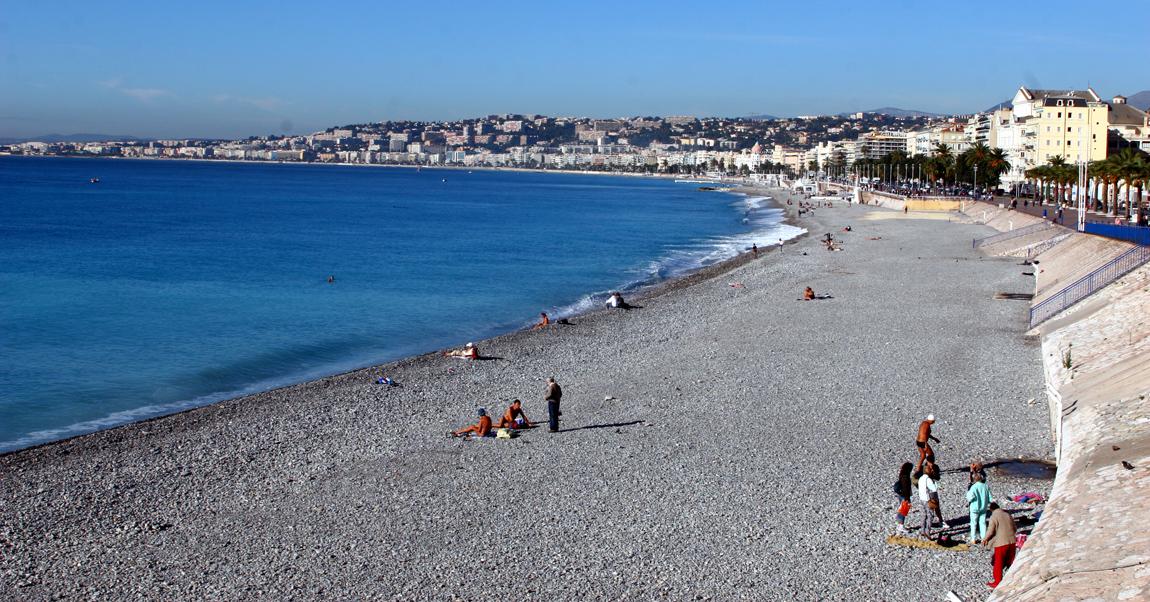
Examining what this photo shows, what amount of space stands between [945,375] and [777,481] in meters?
7.46

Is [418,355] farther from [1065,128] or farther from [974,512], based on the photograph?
[1065,128]

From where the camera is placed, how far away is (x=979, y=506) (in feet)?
35.9

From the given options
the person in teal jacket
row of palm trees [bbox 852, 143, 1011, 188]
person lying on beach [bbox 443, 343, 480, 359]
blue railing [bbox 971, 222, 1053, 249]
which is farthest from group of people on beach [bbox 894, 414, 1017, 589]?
row of palm trees [bbox 852, 143, 1011, 188]

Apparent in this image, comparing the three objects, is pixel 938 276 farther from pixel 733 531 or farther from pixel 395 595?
pixel 395 595

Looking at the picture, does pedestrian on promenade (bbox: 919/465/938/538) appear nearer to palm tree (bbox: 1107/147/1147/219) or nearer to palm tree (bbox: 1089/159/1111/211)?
palm tree (bbox: 1107/147/1147/219)

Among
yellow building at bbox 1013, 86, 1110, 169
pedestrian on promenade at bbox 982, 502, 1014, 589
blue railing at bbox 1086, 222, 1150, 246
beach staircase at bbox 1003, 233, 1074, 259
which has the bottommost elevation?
pedestrian on promenade at bbox 982, 502, 1014, 589

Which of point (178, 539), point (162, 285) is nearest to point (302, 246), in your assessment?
point (162, 285)

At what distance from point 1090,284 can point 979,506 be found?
15320 mm

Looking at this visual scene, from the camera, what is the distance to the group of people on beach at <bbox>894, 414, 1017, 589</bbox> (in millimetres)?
9781

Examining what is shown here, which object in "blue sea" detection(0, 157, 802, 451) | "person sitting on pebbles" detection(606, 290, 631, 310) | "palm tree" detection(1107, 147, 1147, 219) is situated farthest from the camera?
"palm tree" detection(1107, 147, 1147, 219)

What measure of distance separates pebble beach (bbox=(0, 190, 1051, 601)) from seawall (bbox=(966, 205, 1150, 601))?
68 centimetres

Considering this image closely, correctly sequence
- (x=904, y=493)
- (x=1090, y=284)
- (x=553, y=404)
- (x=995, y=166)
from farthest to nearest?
(x=995, y=166) < (x=1090, y=284) < (x=553, y=404) < (x=904, y=493)

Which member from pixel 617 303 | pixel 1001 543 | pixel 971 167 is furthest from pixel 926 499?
pixel 971 167

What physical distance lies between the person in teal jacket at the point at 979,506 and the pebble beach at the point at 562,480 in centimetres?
47
